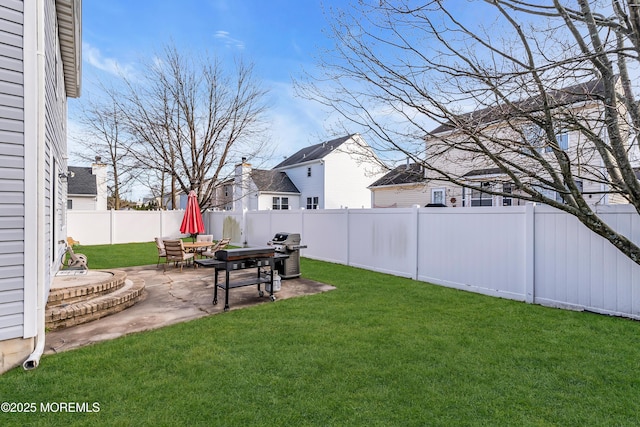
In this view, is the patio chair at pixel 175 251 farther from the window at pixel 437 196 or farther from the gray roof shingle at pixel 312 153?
the gray roof shingle at pixel 312 153

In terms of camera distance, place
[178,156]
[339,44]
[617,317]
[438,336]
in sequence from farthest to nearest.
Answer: [178,156] → [339,44] → [617,317] → [438,336]

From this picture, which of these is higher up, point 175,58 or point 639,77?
point 175,58

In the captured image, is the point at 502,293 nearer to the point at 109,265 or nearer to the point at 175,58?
the point at 109,265

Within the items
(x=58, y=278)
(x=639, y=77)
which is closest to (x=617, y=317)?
(x=639, y=77)

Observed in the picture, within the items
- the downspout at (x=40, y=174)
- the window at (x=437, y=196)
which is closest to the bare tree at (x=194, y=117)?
the window at (x=437, y=196)

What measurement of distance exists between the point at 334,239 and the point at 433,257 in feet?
12.3

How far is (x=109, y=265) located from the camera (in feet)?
32.4

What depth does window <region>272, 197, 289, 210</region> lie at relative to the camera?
23.6 metres

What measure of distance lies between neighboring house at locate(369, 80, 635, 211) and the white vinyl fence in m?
0.67

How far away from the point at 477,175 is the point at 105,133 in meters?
19.3

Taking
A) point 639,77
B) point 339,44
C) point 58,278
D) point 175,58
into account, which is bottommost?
point 58,278

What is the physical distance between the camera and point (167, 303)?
232 inches

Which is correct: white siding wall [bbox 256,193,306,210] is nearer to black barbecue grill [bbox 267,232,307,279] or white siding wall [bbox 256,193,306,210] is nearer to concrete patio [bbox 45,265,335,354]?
concrete patio [bbox 45,265,335,354]

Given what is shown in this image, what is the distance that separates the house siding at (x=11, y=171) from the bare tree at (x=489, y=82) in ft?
12.8
